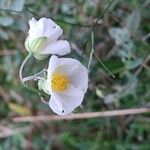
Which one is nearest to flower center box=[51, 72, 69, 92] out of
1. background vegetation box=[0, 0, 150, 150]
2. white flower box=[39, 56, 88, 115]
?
white flower box=[39, 56, 88, 115]

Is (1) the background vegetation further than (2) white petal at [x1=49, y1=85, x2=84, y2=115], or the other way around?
(1) the background vegetation

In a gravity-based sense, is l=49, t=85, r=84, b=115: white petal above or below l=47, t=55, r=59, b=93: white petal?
below

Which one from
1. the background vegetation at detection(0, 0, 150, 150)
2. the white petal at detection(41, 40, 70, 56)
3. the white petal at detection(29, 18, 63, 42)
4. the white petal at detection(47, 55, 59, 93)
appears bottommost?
the background vegetation at detection(0, 0, 150, 150)

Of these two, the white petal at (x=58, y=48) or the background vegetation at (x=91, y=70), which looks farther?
the background vegetation at (x=91, y=70)

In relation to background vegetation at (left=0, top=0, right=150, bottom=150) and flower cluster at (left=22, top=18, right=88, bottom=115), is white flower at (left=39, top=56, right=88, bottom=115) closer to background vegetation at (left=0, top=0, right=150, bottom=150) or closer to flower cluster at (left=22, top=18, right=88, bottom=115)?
flower cluster at (left=22, top=18, right=88, bottom=115)

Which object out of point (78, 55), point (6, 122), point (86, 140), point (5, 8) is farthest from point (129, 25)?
point (6, 122)

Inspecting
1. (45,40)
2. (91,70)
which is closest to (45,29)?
(45,40)

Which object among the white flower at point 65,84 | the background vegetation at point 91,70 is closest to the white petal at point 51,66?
the white flower at point 65,84

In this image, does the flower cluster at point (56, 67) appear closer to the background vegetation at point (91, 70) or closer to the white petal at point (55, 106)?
the white petal at point (55, 106)
